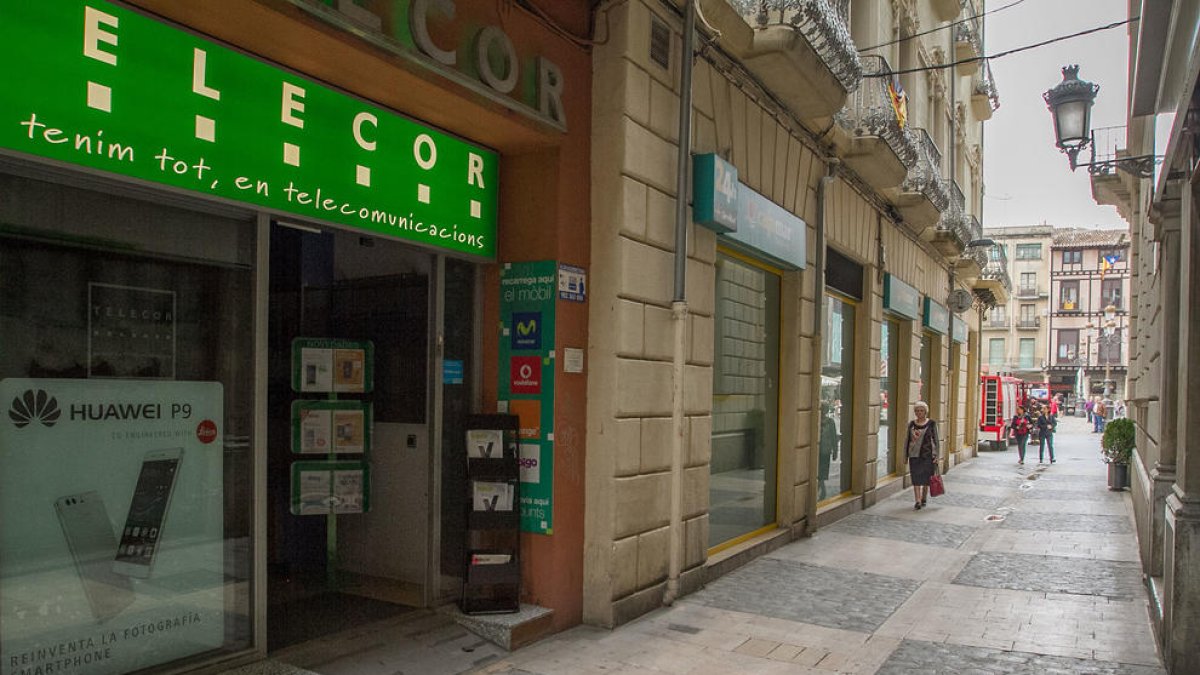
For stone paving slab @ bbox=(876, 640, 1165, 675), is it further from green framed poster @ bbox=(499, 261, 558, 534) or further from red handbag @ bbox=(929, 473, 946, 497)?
red handbag @ bbox=(929, 473, 946, 497)

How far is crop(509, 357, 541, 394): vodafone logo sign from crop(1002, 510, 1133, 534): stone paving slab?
818cm

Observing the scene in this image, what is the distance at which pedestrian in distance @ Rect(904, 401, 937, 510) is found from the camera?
41.2 feet

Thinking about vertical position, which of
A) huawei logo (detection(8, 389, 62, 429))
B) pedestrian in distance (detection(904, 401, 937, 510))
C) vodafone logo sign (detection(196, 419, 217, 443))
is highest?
huawei logo (detection(8, 389, 62, 429))

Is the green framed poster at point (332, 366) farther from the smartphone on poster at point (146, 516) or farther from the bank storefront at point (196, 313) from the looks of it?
the smartphone on poster at point (146, 516)

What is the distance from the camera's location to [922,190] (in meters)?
13.8

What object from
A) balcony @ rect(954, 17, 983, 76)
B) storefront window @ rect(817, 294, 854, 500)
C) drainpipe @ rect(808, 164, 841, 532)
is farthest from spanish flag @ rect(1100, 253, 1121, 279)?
drainpipe @ rect(808, 164, 841, 532)

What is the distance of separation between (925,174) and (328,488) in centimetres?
1165

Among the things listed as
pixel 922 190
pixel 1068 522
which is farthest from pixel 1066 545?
pixel 922 190

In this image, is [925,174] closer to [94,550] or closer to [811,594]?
[811,594]

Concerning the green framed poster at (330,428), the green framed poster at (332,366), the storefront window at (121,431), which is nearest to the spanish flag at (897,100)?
the green framed poster at (332,366)

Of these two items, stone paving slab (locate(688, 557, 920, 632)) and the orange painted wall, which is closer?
the orange painted wall

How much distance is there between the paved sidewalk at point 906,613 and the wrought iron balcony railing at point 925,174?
5.75 meters

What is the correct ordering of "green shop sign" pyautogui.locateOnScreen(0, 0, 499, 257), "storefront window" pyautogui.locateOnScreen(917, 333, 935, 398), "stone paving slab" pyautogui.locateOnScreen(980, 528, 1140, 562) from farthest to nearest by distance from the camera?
"storefront window" pyautogui.locateOnScreen(917, 333, 935, 398) → "stone paving slab" pyautogui.locateOnScreen(980, 528, 1140, 562) → "green shop sign" pyautogui.locateOnScreen(0, 0, 499, 257)

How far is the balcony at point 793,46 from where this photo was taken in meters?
7.68
